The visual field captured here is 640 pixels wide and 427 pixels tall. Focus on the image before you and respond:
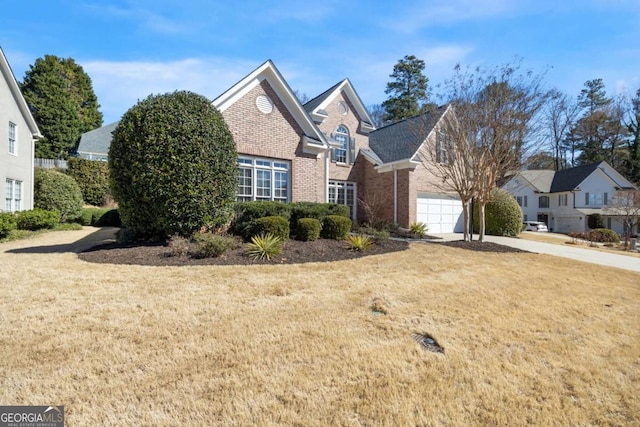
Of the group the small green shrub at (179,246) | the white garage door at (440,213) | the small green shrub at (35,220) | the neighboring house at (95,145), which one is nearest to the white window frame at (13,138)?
the small green shrub at (35,220)

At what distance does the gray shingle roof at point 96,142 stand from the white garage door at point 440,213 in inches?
1095

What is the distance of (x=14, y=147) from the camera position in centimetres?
1619

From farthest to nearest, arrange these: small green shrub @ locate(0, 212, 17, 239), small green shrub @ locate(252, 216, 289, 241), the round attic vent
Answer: the round attic vent
small green shrub @ locate(0, 212, 17, 239)
small green shrub @ locate(252, 216, 289, 241)

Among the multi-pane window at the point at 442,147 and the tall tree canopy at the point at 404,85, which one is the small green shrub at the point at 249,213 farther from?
the tall tree canopy at the point at 404,85

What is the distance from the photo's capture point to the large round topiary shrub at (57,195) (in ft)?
57.2

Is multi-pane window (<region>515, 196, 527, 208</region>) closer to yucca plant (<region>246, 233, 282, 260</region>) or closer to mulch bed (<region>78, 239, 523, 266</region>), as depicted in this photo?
mulch bed (<region>78, 239, 523, 266</region>)

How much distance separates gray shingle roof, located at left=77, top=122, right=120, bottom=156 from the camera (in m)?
29.3

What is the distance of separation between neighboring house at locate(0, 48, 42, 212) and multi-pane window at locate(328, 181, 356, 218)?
53.1ft

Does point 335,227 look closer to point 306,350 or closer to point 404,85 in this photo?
point 306,350

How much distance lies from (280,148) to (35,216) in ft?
38.2

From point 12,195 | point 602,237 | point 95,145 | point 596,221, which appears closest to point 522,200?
point 596,221

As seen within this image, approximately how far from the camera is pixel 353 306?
16.6ft

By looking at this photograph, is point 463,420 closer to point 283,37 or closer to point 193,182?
point 193,182

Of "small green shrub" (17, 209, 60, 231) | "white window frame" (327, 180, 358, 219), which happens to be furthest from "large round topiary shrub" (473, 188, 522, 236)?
"small green shrub" (17, 209, 60, 231)
